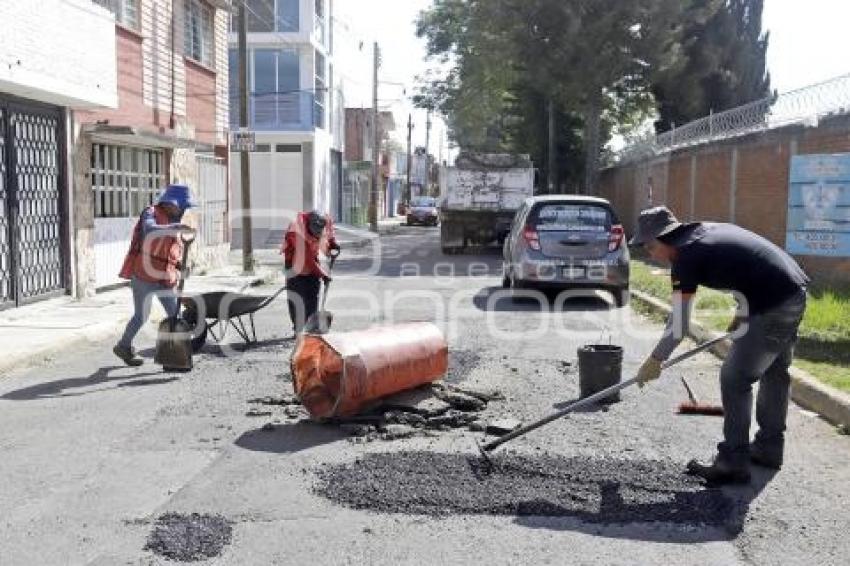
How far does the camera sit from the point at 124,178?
15.8m

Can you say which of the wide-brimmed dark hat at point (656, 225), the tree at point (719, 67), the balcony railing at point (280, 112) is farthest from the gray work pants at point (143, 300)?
the balcony railing at point (280, 112)

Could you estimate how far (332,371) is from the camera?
21.4 ft

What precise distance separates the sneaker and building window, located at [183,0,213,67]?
11.5m

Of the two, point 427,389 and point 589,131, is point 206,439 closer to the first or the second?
point 427,389

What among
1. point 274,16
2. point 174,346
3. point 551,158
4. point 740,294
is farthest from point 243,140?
point 551,158

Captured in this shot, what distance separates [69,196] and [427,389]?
833 centimetres

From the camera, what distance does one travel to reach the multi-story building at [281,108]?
35531mm

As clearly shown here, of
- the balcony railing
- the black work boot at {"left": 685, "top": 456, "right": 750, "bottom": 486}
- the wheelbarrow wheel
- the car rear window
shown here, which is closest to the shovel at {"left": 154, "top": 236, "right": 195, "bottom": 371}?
the wheelbarrow wheel

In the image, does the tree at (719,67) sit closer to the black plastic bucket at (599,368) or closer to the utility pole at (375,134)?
the utility pole at (375,134)

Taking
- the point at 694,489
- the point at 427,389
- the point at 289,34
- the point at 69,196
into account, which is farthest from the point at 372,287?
the point at 289,34

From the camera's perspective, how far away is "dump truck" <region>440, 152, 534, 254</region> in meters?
25.8

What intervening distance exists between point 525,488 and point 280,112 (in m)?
32.8

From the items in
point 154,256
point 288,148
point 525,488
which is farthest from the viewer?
point 288,148

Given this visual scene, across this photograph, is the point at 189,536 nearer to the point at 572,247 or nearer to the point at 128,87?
the point at 572,247
